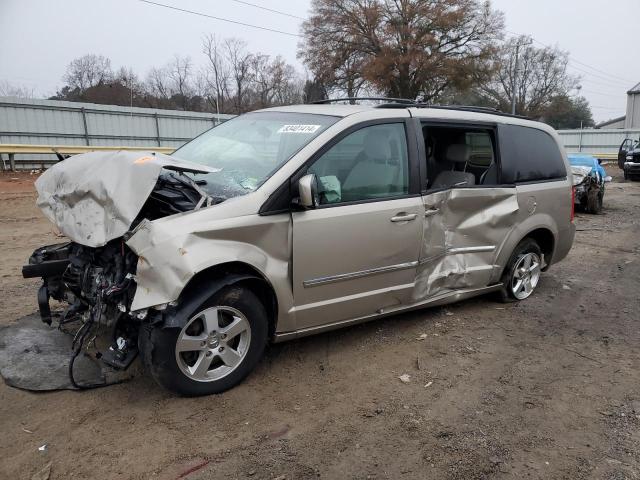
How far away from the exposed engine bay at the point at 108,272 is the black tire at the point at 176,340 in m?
0.16

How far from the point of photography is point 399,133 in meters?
4.12

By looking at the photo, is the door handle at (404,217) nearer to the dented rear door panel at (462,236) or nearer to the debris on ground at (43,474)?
the dented rear door panel at (462,236)

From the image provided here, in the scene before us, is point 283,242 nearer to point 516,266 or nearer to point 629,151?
point 516,266

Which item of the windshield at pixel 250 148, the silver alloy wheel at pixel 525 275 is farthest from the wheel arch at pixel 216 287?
the silver alloy wheel at pixel 525 275

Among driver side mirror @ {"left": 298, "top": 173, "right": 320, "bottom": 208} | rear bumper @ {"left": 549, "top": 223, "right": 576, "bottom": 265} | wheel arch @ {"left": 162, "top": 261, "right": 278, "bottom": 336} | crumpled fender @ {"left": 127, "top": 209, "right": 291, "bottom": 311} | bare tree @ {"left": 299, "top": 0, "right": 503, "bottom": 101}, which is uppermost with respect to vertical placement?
bare tree @ {"left": 299, "top": 0, "right": 503, "bottom": 101}

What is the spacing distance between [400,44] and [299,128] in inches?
1342

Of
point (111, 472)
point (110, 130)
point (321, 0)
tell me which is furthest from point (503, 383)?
point (321, 0)

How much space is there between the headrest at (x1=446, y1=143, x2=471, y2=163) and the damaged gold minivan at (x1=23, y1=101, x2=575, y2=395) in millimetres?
112

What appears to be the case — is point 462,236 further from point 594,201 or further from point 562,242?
point 594,201

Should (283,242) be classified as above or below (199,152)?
below

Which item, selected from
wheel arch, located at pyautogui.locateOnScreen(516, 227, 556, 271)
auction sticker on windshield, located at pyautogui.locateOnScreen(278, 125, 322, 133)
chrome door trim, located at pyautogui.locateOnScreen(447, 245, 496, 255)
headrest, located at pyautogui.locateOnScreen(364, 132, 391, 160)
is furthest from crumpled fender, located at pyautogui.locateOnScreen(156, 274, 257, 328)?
wheel arch, located at pyautogui.locateOnScreen(516, 227, 556, 271)

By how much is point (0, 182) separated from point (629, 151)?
2394 cm

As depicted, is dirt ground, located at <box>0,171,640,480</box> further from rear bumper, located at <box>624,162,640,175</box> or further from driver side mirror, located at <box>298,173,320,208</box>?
rear bumper, located at <box>624,162,640,175</box>

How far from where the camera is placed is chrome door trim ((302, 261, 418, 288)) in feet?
11.8
